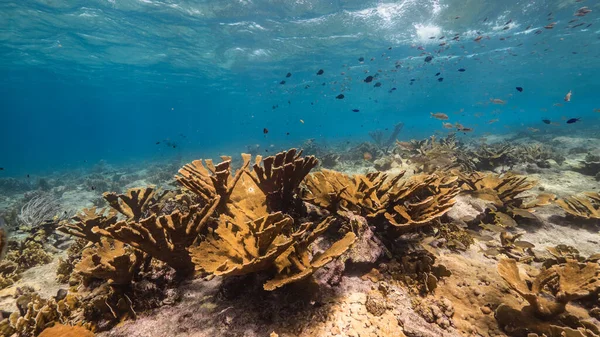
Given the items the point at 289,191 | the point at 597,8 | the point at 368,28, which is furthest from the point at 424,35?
the point at 289,191

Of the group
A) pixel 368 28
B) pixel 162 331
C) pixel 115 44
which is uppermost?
pixel 368 28

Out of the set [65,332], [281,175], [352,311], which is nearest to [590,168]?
[352,311]

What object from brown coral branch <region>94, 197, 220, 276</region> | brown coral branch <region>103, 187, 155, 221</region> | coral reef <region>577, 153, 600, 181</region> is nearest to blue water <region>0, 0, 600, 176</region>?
coral reef <region>577, 153, 600, 181</region>

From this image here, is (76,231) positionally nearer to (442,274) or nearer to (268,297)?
(268,297)

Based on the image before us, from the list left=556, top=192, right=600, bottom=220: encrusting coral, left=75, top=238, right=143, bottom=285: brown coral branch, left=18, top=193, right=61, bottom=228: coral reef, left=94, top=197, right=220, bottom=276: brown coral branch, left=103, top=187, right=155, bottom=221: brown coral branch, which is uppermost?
left=556, top=192, right=600, bottom=220: encrusting coral

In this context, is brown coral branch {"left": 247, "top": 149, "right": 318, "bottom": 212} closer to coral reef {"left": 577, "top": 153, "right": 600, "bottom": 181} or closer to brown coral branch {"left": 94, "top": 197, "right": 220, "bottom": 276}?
brown coral branch {"left": 94, "top": 197, "right": 220, "bottom": 276}

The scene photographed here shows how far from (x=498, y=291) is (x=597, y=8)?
30.7 meters

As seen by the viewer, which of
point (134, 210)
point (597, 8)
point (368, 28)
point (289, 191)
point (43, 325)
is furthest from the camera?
point (368, 28)

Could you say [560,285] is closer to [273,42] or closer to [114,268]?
[114,268]

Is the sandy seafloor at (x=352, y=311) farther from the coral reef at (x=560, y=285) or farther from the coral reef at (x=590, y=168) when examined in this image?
the coral reef at (x=590, y=168)

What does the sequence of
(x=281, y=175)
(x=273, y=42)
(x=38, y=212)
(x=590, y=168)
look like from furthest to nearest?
(x=273, y=42) < (x=38, y=212) < (x=590, y=168) < (x=281, y=175)

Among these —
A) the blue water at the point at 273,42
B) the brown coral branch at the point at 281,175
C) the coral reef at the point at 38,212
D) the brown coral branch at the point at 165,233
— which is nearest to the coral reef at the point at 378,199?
the brown coral branch at the point at 281,175

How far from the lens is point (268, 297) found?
9.04 feet

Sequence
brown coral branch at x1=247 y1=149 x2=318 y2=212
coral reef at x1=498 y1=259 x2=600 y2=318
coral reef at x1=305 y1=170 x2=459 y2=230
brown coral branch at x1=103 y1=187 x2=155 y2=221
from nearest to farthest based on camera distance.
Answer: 1. coral reef at x1=498 y1=259 x2=600 y2=318
2. coral reef at x1=305 y1=170 x2=459 y2=230
3. brown coral branch at x1=247 y1=149 x2=318 y2=212
4. brown coral branch at x1=103 y1=187 x2=155 y2=221
